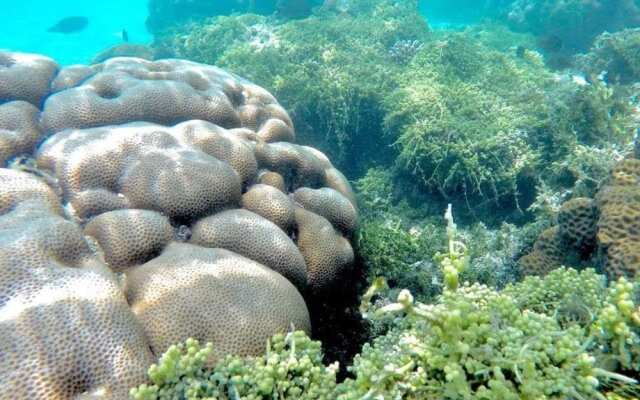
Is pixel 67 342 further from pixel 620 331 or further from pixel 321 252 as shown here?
pixel 620 331

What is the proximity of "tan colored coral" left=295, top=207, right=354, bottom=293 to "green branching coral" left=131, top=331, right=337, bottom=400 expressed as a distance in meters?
1.76

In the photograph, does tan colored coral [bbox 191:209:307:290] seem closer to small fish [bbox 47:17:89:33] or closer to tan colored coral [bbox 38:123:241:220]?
tan colored coral [bbox 38:123:241:220]

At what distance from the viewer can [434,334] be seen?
2.27 metres

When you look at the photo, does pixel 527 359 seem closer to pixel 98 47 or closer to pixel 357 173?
pixel 357 173

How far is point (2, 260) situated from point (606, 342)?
3.88 m

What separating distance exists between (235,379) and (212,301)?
872 millimetres

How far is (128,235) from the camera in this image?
11.9 ft

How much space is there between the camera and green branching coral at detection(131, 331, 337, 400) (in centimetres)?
240

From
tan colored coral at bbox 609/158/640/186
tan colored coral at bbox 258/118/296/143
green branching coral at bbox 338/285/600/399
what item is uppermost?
tan colored coral at bbox 609/158/640/186

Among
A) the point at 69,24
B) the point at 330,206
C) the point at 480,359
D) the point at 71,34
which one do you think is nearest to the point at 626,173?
the point at 330,206

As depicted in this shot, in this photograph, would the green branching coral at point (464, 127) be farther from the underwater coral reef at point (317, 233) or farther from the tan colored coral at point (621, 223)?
the tan colored coral at point (621, 223)

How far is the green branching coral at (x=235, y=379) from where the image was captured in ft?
7.87

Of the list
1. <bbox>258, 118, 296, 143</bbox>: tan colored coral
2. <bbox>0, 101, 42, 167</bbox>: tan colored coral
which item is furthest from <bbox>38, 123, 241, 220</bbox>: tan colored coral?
<bbox>258, 118, 296, 143</bbox>: tan colored coral

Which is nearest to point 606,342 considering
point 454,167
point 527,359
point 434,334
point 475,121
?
point 527,359
